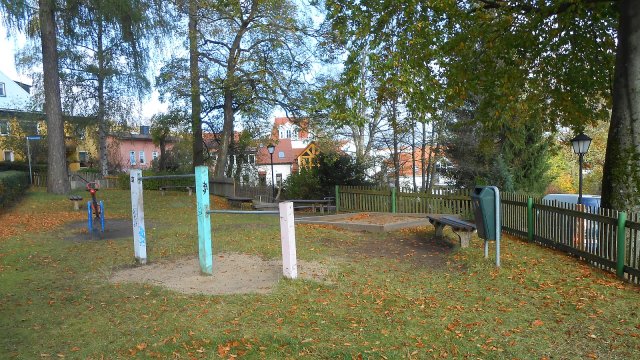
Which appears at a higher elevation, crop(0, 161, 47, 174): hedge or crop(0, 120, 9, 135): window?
crop(0, 120, 9, 135): window

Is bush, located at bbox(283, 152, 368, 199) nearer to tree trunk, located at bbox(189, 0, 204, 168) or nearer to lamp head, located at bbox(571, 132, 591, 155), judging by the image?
tree trunk, located at bbox(189, 0, 204, 168)

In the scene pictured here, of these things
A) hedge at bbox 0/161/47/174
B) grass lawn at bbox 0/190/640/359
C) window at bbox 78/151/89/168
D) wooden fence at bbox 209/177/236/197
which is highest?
window at bbox 78/151/89/168

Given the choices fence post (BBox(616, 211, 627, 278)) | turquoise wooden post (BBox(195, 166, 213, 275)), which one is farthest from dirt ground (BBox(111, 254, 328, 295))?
fence post (BBox(616, 211, 627, 278))

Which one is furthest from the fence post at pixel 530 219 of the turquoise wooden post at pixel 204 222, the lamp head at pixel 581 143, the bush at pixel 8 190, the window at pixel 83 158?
the window at pixel 83 158

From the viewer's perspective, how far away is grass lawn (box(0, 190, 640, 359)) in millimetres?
4453

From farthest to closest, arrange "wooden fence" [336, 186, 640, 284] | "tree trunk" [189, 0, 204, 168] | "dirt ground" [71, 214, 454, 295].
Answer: "tree trunk" [189, 0, 204, 168]
"wooden fence" [336, 186, 640, 284]
"dirt ground" [71, 214, 454, 295]

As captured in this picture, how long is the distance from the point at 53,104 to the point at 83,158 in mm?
43717

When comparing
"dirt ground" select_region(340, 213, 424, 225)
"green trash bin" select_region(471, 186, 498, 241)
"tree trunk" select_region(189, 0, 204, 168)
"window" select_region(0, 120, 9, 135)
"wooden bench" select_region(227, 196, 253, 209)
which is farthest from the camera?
"window" select_region(0, 120, 9, 135)

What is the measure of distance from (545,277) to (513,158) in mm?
18847

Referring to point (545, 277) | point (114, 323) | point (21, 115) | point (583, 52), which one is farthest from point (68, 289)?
point (21, 115)

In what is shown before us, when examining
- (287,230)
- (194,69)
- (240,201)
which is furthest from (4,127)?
(287,230)

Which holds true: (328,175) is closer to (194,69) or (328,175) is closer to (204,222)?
(194,69)

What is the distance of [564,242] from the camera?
962cm

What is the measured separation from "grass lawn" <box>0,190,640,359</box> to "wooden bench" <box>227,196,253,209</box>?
40.0 ft
